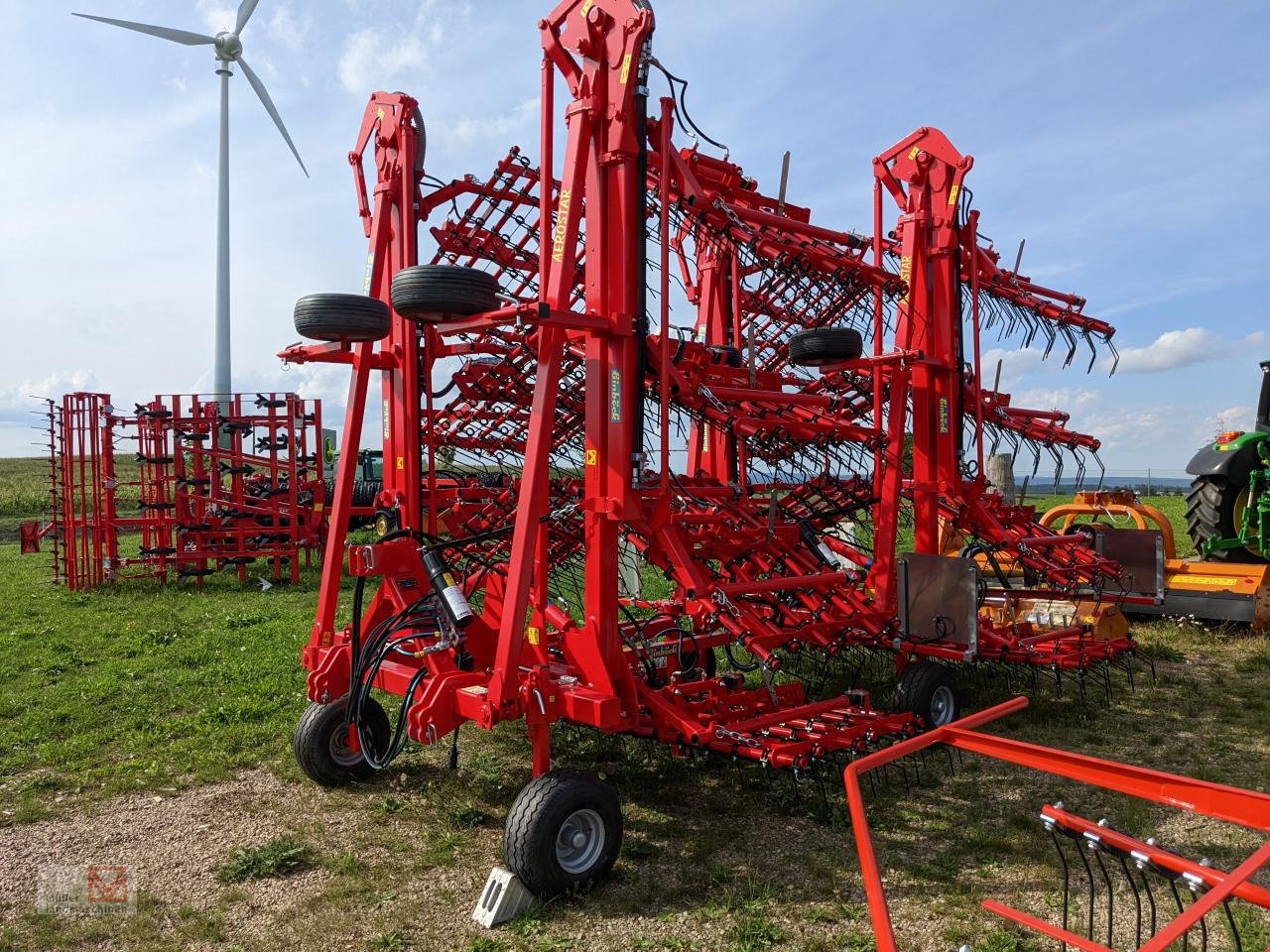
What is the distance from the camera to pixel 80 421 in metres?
13.3

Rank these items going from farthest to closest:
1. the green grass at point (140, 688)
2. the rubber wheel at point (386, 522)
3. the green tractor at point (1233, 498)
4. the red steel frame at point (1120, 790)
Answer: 1. the green tractor at point (1233, 498)
2. the green grass at point (140, 688)
3. the rubber wheel at point (386, 522)
4. the red steel frame at point (1120, 790)

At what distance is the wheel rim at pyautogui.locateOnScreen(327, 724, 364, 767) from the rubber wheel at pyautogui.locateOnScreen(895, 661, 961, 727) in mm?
3483

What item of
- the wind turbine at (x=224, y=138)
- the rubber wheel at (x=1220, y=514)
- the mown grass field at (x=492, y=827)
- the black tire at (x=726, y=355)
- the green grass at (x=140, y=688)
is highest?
the wind turbine at (x=224, y=138)

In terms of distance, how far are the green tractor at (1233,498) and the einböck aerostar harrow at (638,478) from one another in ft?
9.12

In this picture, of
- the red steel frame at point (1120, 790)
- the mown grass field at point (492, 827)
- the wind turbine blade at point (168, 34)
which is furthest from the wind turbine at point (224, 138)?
the red steel frame at point (1120, 790)

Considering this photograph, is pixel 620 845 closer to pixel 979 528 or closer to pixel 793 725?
pixel 793 725

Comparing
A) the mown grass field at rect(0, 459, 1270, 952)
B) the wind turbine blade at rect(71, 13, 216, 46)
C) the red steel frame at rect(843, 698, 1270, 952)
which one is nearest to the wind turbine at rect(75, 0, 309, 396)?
the wind turbine blade at rect(71, 13, 216, 46)

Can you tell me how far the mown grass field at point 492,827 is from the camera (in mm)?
3816

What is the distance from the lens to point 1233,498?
10172mm

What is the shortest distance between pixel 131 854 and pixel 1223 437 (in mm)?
10977

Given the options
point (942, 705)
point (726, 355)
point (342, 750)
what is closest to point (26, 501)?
point (342, 750)

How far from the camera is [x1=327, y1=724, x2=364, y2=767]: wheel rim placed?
5426mm

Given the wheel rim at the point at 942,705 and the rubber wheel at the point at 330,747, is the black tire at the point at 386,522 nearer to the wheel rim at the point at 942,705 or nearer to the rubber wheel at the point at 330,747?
the rubber wheel at the point at 330,747

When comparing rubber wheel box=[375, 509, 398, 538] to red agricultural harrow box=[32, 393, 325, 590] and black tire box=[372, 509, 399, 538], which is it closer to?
black tire box=[372, 509, 399, 538]
